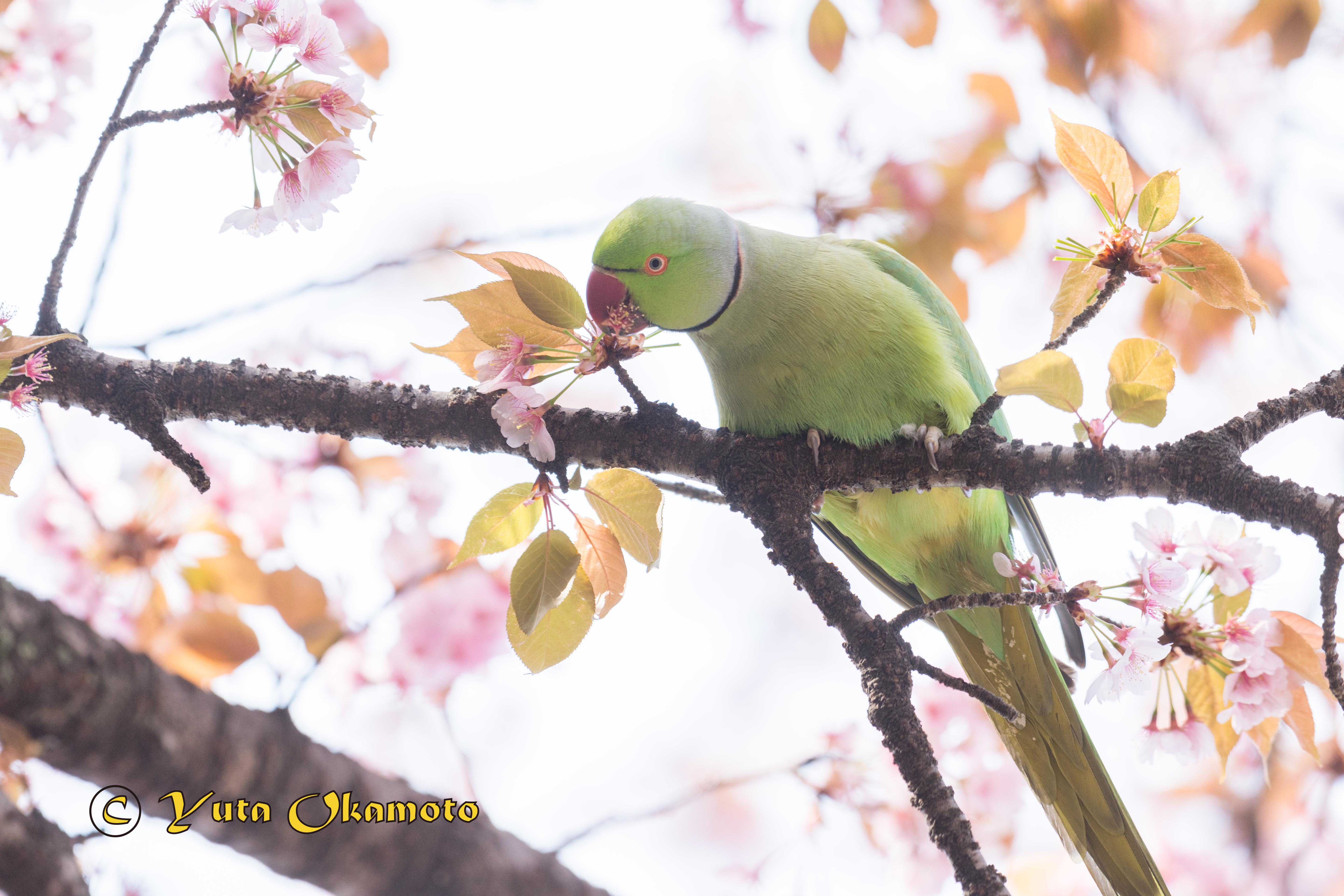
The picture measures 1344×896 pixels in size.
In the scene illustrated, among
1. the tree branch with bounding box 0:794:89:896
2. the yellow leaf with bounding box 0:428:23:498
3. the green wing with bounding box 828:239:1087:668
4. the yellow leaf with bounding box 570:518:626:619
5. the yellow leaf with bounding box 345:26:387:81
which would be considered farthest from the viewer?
the yellow leaf with bounding box 345:26:387:81

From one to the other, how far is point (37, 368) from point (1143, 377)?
129cm

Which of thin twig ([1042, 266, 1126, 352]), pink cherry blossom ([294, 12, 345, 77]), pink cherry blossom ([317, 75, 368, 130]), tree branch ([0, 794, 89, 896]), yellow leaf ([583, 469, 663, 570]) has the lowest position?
tree branch ([0, 794, 89, 896])

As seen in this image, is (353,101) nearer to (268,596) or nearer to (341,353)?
(268,596)

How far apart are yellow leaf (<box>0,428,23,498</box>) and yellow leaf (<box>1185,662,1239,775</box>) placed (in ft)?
5.12

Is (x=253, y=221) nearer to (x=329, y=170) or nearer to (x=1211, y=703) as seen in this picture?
(x=329, y=170)

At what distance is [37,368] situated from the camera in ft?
3.09

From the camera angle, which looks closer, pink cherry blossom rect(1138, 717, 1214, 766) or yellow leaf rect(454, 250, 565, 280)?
yellow leaf rect(454, 250, 565, 280)

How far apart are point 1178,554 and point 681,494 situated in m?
0.71

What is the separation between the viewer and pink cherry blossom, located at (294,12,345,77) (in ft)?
3.34

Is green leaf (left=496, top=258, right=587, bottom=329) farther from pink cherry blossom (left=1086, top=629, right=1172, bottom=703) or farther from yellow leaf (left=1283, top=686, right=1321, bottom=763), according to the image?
yellow leaf (left=1283, top=686, right=1321, bottom=763)

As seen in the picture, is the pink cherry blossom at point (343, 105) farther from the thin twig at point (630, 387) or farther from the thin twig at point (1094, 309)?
the thin twig at point (1094, 309)

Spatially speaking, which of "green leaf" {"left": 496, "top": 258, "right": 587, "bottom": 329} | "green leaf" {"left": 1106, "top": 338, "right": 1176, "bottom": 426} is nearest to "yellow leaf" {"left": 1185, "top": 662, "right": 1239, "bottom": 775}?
"green leaf" {"left": 1106, "top": 338, "right": 1176, "bottom": 426}

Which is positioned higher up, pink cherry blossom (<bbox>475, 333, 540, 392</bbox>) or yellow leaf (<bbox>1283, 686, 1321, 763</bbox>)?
pink cherry blossom (<bbox>475, 333, 540, 392</bbox>)

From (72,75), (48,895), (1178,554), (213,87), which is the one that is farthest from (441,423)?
(213,87)
